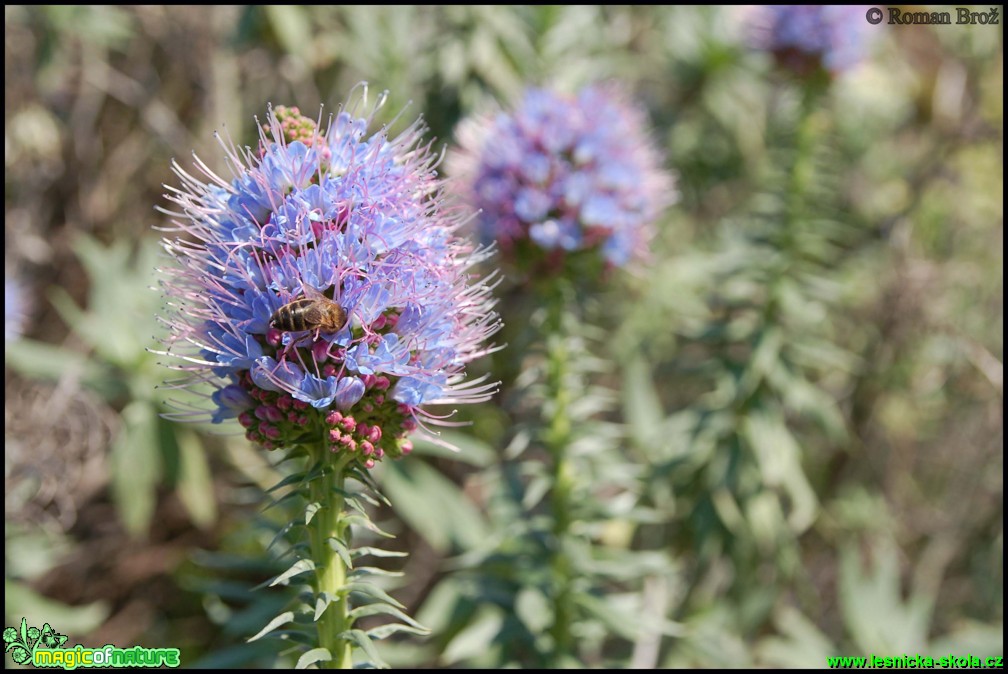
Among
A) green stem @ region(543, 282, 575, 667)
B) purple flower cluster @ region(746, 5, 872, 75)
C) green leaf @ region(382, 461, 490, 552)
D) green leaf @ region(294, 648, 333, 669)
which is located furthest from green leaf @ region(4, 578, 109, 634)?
purple flower cluster @ region(746, 5, 872, 75)

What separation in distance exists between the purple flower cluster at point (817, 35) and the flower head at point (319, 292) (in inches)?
93.3

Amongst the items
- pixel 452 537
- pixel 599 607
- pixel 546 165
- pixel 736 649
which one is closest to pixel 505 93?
pixel 546 165

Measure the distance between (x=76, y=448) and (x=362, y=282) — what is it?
8.30 ft

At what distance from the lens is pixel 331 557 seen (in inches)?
72.2

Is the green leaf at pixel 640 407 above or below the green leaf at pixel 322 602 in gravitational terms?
above

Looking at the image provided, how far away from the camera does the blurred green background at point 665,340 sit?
3.54 metres

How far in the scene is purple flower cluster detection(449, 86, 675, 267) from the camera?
2.83 m

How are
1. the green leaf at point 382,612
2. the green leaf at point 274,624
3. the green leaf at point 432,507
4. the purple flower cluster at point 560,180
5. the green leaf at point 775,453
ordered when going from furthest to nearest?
the green leaf at point 775,453 < the green leaf at point 432,507 < the purple flower cluster at point 560,180 < the green leaf at point 382,612 < the green leaf at point 274,624

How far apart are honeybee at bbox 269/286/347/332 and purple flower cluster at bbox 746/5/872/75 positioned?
268cm

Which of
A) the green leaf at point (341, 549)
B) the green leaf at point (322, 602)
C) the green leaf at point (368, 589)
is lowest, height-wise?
the green leaf at point (322, 602)

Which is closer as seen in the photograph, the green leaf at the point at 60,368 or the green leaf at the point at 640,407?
the green leaf at the point at 60,368

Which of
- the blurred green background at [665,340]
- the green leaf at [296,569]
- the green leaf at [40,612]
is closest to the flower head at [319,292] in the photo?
the green leaf at [296,569]

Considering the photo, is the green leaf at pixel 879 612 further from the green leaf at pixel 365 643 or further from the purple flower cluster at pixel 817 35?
the green leaf at pixel 365 643

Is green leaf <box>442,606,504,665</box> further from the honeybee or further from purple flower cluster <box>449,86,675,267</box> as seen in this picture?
the honeybee
